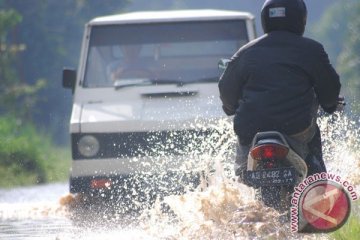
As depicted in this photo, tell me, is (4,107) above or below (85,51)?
below

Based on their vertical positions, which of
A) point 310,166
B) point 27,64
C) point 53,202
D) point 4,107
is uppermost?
point 310,166

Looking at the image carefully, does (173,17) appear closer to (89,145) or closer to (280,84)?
(89,145)

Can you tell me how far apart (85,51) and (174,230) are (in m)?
4.69

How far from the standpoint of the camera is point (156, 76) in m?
14.0

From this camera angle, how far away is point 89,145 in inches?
503

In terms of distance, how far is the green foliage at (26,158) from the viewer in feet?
71.7

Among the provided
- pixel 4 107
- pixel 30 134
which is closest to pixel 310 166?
pixel 30 134

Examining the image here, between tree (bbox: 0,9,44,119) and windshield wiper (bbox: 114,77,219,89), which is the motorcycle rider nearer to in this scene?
windshield wiper (bbox: 114,77,219,89)

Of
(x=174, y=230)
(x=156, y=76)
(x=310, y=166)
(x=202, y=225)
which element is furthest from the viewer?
(x=156, y=76)

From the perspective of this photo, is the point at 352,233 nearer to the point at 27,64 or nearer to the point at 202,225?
the point at 202,225

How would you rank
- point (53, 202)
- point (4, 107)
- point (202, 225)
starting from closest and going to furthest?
1. point (202, 225)
2. point (53, 202)
3. point (4, 107)

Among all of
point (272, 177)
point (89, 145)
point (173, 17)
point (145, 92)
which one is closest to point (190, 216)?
point (272, 177)

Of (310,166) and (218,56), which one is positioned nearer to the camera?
(310,166)

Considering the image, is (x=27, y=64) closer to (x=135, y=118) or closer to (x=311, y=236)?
(x=135, y=118)
